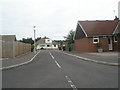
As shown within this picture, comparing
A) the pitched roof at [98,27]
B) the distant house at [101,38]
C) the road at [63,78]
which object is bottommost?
the road at [63,78]

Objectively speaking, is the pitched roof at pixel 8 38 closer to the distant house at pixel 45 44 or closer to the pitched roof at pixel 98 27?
the pitched roof at pixel 98 27

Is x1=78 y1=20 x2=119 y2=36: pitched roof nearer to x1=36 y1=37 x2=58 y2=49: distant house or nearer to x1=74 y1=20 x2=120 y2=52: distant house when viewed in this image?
x1=74 y1=20 x2=120 y2=52: distant house

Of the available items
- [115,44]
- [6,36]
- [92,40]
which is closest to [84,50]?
[92,40]

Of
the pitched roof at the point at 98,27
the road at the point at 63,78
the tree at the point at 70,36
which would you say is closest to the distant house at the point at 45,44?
the tree at the point at 70,36

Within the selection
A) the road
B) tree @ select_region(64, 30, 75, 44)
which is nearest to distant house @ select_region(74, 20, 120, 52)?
tree @ select_region(64, 30, 75, 44)

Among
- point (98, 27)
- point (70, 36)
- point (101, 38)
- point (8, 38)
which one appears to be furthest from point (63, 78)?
point (8, 38)

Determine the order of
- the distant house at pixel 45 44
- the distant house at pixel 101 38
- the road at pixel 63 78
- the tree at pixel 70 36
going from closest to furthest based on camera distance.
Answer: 1. the road at pixel 63 78
2. the distant house at pixel 101 38
3. the tree at pixel 70 36
4. the distant house at pixel 45 44

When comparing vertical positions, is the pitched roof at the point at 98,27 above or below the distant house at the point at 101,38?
above

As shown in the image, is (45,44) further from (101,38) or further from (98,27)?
(101,38)

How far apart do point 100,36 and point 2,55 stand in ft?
61.7

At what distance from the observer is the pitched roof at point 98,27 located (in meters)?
38.4

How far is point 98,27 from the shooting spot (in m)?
40.2

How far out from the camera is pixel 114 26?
4000cm

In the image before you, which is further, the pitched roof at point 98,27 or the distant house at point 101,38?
the pitched roof at point 98,27
